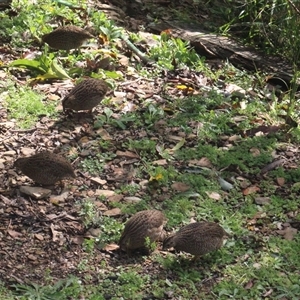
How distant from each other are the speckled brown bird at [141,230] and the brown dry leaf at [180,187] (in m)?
0.79

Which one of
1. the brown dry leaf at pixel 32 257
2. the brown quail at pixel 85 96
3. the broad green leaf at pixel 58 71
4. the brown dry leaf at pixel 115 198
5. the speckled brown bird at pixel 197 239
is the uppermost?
the brown quail at pixel 85 96

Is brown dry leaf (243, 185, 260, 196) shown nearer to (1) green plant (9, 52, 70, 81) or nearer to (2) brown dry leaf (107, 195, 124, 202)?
(2) brown dry leaf (107, 195, 124, 202)

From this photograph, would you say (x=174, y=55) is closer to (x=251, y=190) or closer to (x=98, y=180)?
(x=251, y=190)

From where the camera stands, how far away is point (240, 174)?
7.27m

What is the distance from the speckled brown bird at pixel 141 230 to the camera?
5926mm

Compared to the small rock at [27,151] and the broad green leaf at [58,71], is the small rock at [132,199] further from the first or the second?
the broad green leaf at [58,71]

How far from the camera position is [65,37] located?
8.57 m

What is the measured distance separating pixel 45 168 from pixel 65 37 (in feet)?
8.10

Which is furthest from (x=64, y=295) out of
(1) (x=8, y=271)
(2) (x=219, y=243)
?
(2) (x=219, y=243)

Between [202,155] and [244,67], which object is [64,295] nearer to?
[202,155]

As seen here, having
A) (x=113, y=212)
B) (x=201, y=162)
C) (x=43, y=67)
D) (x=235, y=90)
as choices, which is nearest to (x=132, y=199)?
(x=113, y=212)

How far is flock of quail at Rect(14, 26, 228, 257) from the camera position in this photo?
19.5ft

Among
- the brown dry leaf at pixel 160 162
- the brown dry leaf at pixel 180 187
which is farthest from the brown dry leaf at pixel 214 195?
the brown dry leaf at pixel 160 162

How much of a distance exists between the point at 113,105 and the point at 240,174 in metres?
1.63
